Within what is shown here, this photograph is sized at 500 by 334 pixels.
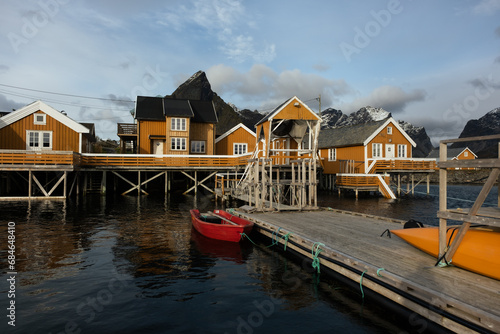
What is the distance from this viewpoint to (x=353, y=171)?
3800 centimetres

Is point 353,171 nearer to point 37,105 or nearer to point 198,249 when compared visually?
point 198,249

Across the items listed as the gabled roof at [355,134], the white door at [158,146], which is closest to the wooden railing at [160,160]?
the white door at [158,146]

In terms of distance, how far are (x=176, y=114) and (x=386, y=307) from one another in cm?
3199

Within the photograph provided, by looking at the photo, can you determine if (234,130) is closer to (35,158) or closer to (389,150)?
(389,150)

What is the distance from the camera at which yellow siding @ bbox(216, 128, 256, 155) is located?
39656 millimetres

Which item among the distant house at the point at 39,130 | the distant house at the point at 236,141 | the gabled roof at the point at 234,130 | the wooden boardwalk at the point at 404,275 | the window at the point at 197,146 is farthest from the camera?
the distant house at the point at 236,141

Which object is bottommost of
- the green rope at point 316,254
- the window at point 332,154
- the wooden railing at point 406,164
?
the green rope at point 316,254

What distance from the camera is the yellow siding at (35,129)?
29969 mm

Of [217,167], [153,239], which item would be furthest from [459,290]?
[217,167]

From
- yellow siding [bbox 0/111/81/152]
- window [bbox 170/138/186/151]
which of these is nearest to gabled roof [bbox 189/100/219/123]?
window [bbox 170/138/186/151]

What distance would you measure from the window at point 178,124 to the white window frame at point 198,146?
7.96 feet

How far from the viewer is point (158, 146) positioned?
37219 mm

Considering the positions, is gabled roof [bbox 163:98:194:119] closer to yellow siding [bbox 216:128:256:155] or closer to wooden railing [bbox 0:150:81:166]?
yellow siding [bbox 216:128:256:155]

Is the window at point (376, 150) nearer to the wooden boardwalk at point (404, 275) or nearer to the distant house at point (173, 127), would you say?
the distant house at point (173, 127)
